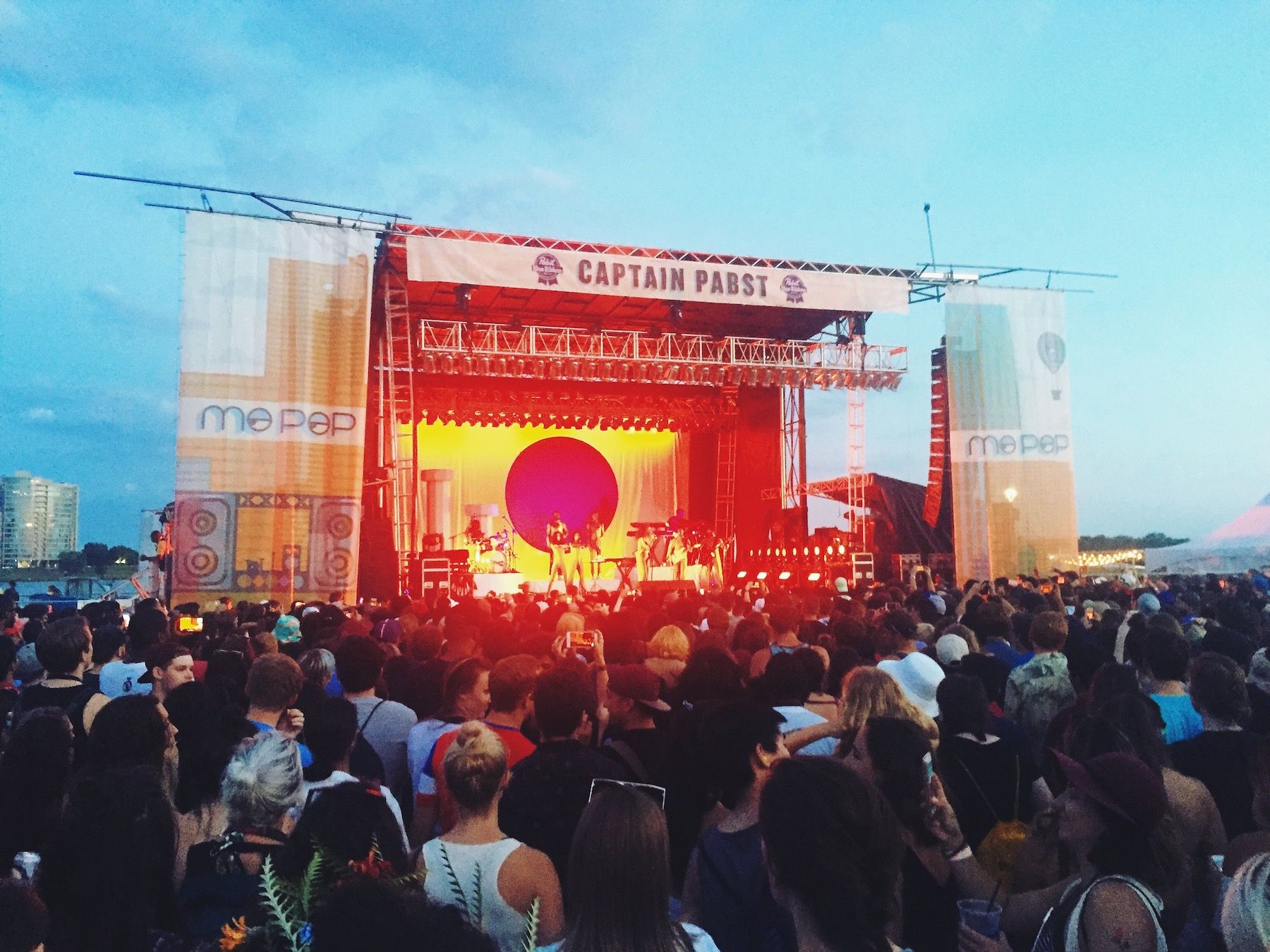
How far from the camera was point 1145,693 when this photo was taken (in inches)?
151

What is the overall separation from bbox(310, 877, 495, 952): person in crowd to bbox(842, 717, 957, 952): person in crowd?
139 cm

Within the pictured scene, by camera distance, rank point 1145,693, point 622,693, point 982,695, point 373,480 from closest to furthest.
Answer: point 982,695 < point 622,693 < point 1145,693 < point 373,480

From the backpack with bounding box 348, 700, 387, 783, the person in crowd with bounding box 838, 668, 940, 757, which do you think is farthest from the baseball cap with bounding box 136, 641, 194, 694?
the person in crowd with bounding box 838, 668, 940, 757

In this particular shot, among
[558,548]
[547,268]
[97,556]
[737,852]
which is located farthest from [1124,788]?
[97,556]

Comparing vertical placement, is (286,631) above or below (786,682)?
below

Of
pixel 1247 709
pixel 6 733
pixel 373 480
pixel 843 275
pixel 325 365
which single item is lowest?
pixel 6 733

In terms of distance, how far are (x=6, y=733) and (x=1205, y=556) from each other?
86.0 feet

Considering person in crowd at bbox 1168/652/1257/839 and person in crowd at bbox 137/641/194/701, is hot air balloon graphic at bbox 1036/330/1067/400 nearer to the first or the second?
person in crowd at bbox 1168/652/1257/839

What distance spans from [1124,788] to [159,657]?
158 inches

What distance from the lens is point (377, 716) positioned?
3676 millimetres

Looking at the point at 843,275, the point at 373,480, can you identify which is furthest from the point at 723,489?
the point at 373,480

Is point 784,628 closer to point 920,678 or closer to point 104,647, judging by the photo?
point 920,678

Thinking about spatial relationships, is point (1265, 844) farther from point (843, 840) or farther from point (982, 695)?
point (843, 840)

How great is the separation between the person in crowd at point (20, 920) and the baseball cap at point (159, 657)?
265 cm
